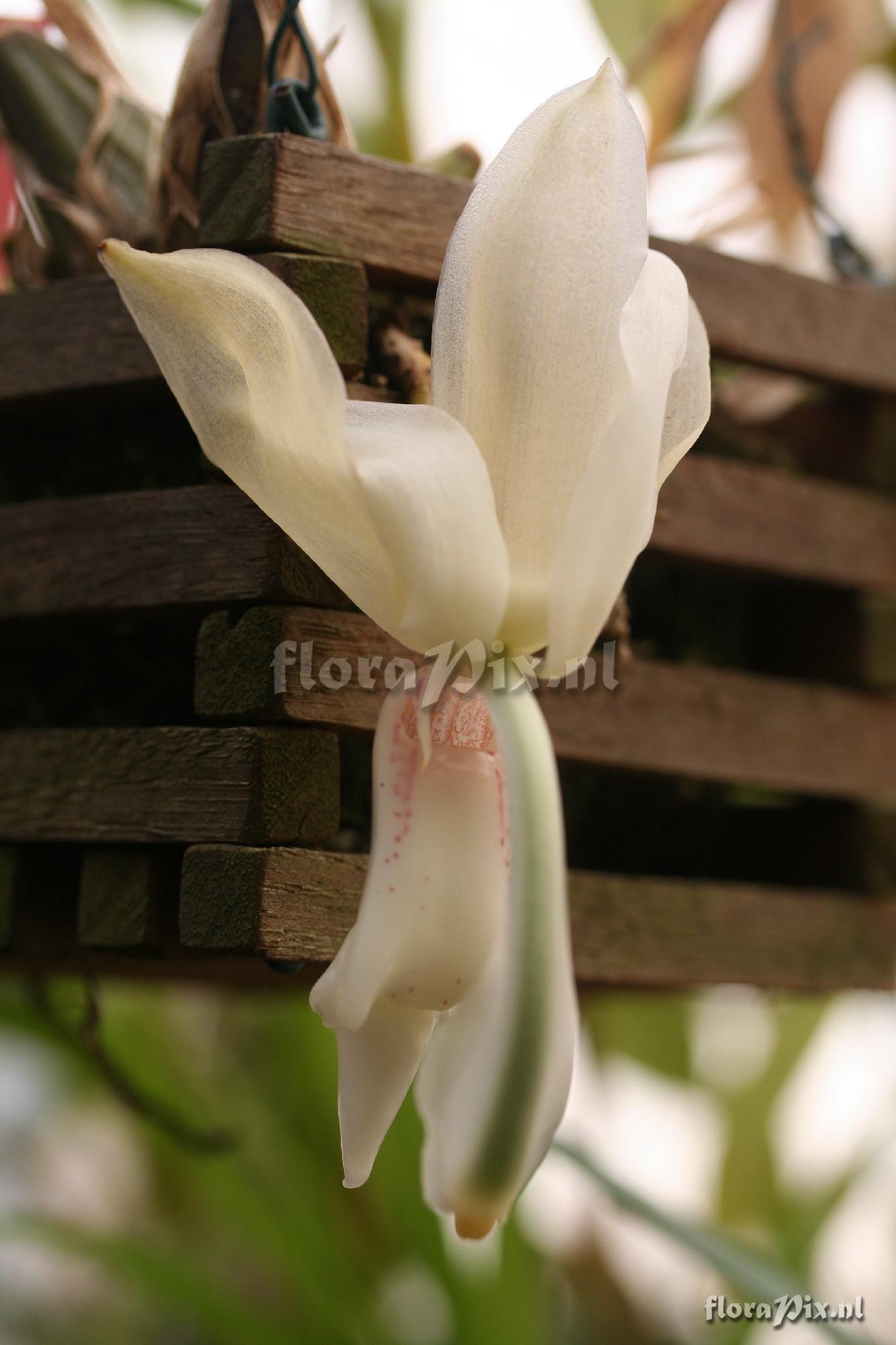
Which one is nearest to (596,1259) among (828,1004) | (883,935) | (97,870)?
(828,1004)

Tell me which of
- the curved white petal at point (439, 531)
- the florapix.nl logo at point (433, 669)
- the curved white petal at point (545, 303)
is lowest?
the florapix.nl logo at point (433, 669)

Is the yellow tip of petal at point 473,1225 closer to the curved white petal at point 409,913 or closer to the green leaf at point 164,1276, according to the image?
the curved white petal at point 409,913

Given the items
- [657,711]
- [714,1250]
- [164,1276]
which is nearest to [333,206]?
[657,711]

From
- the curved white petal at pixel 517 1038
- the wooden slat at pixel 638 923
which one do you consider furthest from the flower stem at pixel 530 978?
the wooden slat at pixel 638 923

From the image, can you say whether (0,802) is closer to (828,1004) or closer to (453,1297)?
(453,1297)

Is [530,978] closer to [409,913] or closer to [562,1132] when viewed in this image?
[409,913]

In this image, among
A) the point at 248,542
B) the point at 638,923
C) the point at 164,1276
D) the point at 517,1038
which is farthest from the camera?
the point at 164,1276

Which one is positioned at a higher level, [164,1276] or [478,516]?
[478,516]

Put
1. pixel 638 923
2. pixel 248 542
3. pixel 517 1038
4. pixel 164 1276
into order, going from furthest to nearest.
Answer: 1. pixel 164 1276
2. pixel 638 923
3. pixel 248 542
4. pixel 517 1038
